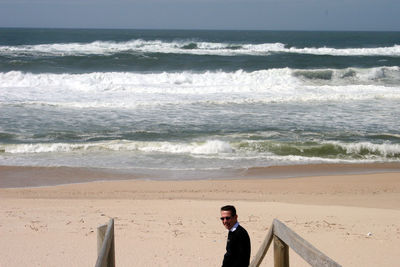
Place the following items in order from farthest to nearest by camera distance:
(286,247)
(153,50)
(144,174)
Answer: (153,50) < (144,174) < (286,247)

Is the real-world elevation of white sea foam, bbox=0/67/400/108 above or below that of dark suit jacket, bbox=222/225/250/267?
above

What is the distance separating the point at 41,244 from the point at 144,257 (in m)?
1.27

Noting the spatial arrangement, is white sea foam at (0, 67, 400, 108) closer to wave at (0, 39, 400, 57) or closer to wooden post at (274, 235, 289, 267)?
wave at (0, 39, 400, 57)

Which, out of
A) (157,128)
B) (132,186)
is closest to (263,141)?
(157,128)

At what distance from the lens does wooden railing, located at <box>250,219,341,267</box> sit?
2.78 meters

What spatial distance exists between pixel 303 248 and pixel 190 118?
1519cm

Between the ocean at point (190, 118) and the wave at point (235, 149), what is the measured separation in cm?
3

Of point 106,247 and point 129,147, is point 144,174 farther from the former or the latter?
point 106,247

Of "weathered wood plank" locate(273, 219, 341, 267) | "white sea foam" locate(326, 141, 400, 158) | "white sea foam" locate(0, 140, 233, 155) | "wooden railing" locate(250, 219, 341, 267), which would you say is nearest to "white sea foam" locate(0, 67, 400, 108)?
"white sea foam" locate(0, 140, 233, 155)

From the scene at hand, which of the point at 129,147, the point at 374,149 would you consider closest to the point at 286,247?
the point at 129,147

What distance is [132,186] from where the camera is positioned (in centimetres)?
1037

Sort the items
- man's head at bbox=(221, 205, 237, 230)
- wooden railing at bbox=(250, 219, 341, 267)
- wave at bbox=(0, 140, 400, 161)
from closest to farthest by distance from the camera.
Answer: wooden railing at bbox=(250, 219, 341, 267) < man's head at bbox=(221, 205, 237, 230) < wave at bbox=(0, 140, 400, 161)

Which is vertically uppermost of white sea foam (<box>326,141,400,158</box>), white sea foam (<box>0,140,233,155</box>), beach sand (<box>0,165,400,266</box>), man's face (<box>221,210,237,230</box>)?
man's face (<box>221,210,237,230</box>)

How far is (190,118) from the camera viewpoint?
712 inches
